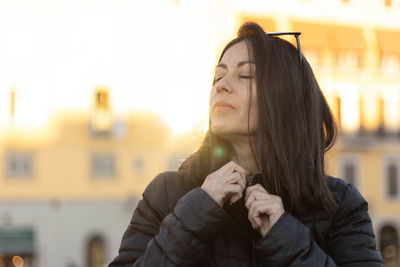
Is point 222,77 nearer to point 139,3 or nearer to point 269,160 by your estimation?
point 269,160

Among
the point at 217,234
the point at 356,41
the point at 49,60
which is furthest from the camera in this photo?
the point at 356,41

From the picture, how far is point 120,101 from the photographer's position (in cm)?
2498

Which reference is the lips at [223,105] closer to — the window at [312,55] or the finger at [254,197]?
the finger at [254,197]

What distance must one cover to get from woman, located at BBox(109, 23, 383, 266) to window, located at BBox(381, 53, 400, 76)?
28176 millimetres

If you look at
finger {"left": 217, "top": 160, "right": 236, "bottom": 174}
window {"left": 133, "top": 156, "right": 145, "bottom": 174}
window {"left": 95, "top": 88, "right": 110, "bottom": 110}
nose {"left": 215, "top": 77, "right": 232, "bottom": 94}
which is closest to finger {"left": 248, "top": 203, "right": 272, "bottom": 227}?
finger {"left": 217, "top": 160, "right": 236, "bottom": 174}

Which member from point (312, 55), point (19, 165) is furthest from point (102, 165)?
point (312, 55)

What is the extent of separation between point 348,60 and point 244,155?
2745 cm

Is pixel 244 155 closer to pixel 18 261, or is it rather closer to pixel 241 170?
pixel 241 170

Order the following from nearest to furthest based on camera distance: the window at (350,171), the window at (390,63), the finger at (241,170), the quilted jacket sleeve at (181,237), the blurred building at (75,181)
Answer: the quilted jacket sleeve at (181,237)
the finger at (241,170)
the blurred building at (75,181)
the window at (350,171)
the window at (390,63)

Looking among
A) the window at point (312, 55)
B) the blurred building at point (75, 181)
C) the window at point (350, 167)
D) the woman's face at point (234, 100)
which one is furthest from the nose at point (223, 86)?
the window at point (350, 167)

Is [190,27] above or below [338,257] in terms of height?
above

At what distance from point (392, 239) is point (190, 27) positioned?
11318mm

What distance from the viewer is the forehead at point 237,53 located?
6.35 feet

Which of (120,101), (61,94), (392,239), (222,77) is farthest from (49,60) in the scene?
(222,77)
